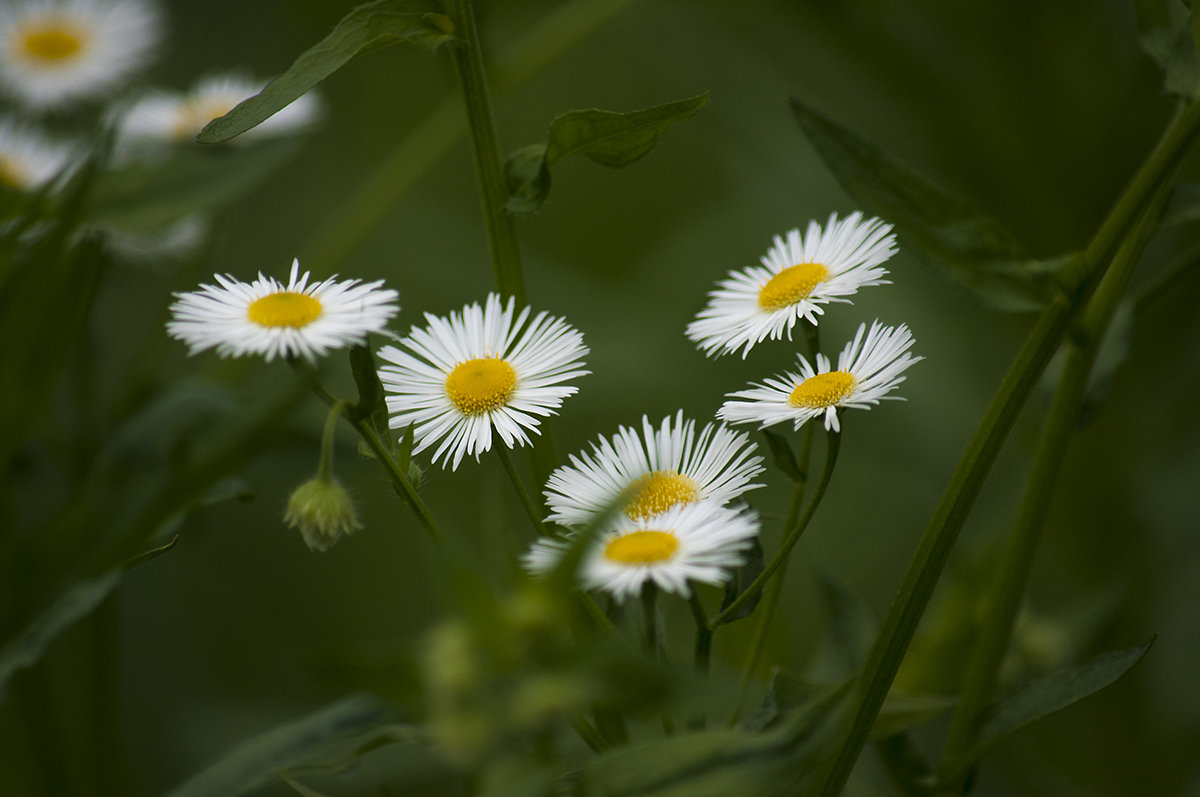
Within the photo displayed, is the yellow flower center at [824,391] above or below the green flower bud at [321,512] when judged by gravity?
below

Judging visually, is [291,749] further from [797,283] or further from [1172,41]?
[1172,41]

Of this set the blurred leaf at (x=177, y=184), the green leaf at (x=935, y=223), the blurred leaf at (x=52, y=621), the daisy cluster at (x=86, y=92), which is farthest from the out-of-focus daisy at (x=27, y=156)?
the green leaf at (x=935, y=223)

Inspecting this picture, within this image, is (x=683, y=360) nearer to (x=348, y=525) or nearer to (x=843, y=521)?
(x=843, y=521)

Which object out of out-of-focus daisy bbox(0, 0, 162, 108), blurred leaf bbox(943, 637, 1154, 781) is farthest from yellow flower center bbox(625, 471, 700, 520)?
out-of-focus daisy bbox(0, 0, 162, 108)

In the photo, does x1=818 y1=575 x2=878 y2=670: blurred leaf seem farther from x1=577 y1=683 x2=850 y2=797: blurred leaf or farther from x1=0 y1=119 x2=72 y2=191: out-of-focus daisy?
x1=0 y1=119 x2=72 y2=191: out-of-focus daisy

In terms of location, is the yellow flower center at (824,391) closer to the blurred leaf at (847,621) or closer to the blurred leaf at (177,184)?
the blurred leaf at (847,621)
